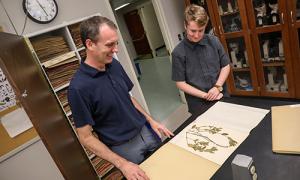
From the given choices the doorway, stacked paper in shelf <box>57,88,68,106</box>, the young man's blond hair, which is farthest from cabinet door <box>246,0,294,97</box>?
the doorway

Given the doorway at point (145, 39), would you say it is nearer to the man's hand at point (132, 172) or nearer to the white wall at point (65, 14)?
the white wall at point (65, 14)

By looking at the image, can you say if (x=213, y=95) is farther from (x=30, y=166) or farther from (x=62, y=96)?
(x=30, y=166)

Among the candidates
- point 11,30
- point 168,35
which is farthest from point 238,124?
point 168,35

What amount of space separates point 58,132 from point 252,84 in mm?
2451

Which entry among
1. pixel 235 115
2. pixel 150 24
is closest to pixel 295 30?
pixel 235 115

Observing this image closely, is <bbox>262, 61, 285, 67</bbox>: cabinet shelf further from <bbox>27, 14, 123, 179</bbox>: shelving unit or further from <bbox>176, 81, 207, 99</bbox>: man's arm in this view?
<bbox>27, 14, 123, 179</bbox>: shelving unit

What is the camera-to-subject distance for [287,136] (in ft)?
2.97

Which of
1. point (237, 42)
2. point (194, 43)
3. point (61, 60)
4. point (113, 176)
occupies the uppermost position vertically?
point (61, 60)

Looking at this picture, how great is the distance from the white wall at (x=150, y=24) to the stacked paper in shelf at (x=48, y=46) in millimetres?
6952

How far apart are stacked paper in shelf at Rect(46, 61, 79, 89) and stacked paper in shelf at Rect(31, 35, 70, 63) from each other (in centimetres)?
12

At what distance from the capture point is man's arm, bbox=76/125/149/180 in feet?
3.16

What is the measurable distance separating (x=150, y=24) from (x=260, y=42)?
6636 millimetres

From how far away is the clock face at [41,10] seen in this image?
6.75 feet

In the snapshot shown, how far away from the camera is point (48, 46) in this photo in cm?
197
